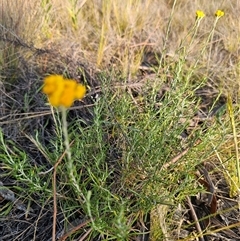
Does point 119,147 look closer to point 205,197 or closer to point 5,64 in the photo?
point 205,197

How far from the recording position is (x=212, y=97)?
1.98 m

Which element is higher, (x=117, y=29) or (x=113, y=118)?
(x=113, y=118)

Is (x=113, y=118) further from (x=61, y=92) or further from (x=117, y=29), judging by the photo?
(x=117, y=29)

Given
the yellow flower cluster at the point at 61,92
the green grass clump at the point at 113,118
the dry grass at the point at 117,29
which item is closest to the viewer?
the yellow flower cluster at the point at 61,92

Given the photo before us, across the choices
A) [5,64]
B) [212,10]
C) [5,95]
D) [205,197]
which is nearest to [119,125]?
[205,197]

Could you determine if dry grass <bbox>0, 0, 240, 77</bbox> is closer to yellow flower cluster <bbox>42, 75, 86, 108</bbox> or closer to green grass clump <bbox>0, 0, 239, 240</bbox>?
green grass clump <bbox>0, 0, 239, 240</bbox>

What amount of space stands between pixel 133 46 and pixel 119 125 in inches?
37.9

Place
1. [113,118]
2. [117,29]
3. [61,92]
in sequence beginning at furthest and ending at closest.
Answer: [117,29] < [113,118] < [61,92]

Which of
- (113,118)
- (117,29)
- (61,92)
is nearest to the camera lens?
(61,92)

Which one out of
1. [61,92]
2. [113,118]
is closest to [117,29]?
[113,118]

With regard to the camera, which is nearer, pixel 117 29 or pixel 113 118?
pixel 113 118

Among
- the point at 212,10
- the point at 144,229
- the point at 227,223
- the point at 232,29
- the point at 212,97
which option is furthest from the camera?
the point at 212,10

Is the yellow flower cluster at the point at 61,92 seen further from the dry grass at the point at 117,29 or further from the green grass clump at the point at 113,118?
the dry grass at the point at 117,29

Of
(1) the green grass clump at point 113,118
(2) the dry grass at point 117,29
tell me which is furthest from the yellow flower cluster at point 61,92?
(2) the dry grass at point 117,29
